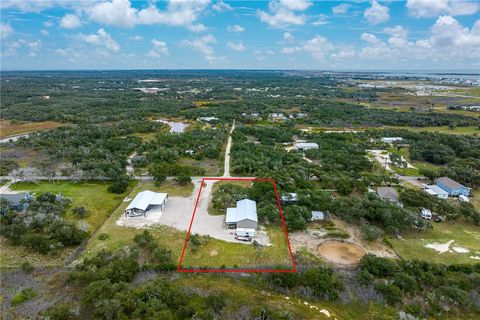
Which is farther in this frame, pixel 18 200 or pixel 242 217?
pixel 18 200

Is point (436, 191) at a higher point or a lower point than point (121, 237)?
higher

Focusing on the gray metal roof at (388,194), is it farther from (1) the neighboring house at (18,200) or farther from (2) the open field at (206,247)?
(1) the neighboring house at (18,200)

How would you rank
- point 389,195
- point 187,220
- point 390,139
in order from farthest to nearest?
point 390,139 → point 389,195 → point 187,220

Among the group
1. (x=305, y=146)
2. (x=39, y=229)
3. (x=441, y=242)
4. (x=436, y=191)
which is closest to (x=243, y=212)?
(x=441, y=242)

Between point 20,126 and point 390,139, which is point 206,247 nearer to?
point 390,139

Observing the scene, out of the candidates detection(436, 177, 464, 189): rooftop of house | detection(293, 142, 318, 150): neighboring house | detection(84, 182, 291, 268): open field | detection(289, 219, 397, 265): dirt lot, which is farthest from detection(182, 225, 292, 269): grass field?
detection(293, 142, 318, 150): neighboring house

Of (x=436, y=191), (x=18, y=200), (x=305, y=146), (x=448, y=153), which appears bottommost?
(x=436, y=191)
